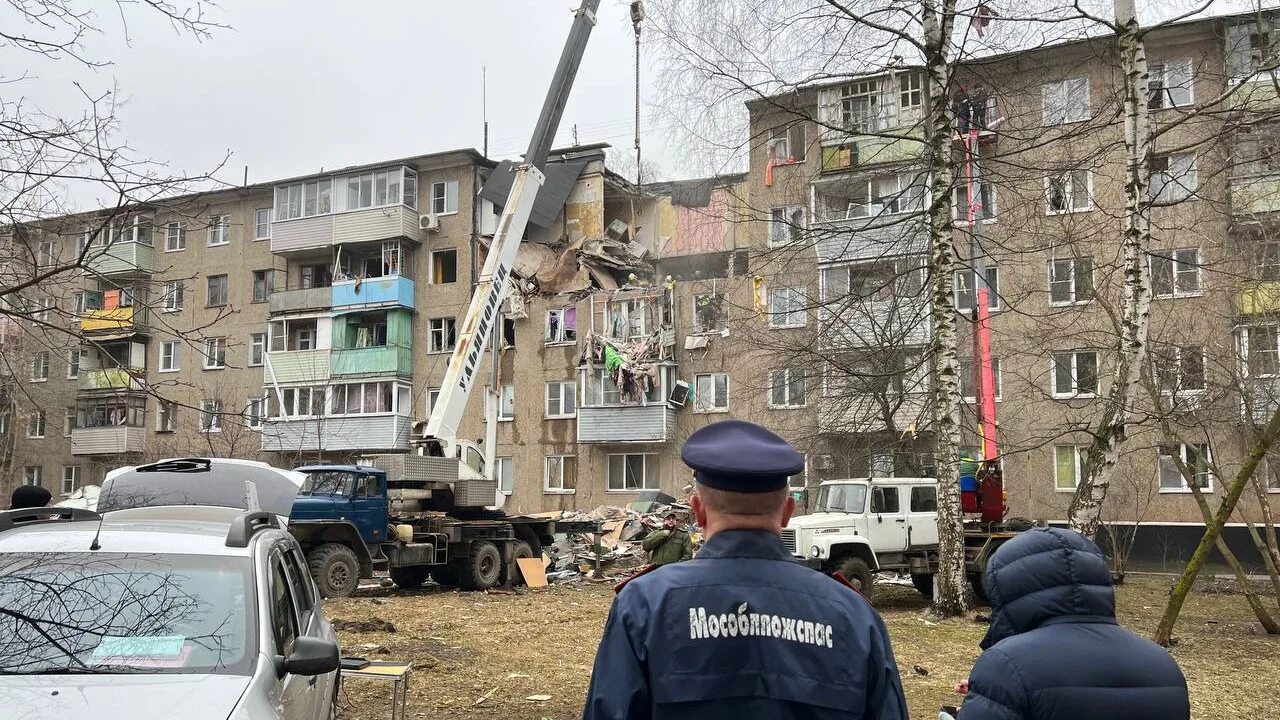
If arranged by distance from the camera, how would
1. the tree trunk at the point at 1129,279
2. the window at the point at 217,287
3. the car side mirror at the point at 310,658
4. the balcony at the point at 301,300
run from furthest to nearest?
the window at the point at 217,287 < the balcony at the point at 301,300 < the tree trunk at the point at 1129,279 < the car side mirror at the point at 310,658

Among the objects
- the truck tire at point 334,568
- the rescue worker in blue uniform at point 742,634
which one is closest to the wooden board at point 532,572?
the truck tire at point 334,568

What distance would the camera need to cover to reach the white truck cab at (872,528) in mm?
17000

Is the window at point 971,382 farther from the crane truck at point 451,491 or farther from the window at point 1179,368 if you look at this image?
the crane truck at point 451,491

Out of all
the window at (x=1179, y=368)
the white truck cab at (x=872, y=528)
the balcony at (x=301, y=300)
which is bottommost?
the white truck cab at (x=872, y=528)

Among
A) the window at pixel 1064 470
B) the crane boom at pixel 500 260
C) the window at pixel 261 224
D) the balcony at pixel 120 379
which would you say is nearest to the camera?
the balcony at pixel 120 379

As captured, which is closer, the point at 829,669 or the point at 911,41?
the point at 829,669

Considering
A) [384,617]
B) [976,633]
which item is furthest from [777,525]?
[384,617]

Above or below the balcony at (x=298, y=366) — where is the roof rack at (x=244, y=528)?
below

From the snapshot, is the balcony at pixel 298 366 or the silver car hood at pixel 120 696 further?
the balcony at pixel 298 366

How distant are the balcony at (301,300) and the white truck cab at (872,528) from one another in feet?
91.7

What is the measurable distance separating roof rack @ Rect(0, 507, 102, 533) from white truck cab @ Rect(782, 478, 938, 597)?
12.7 m

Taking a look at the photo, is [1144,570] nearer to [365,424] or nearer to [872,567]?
[872,567]

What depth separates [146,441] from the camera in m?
44.0

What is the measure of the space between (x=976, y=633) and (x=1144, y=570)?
1676 cm
